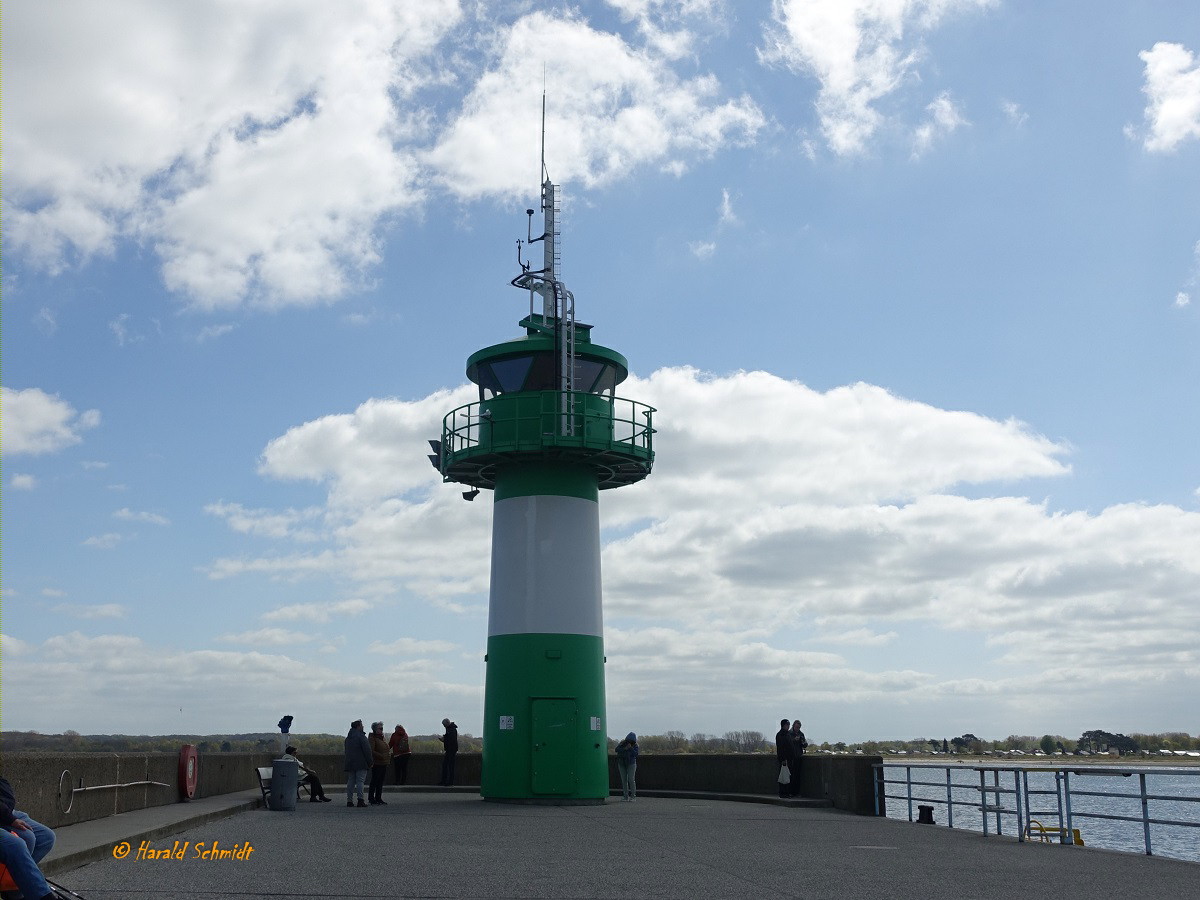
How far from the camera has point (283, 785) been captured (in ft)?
65.1

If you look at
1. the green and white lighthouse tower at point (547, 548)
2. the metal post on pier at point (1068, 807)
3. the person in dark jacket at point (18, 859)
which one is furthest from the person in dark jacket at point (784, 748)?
the person in dark jacket at point (18, 859)

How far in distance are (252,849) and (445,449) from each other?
11181 mm

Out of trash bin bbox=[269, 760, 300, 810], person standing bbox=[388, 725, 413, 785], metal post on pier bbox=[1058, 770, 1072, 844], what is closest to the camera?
metal post on pier bbox=[1058, 770, 1072, 844]

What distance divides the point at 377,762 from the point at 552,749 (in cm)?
325

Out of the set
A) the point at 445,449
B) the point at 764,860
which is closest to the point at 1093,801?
the point at 445,449

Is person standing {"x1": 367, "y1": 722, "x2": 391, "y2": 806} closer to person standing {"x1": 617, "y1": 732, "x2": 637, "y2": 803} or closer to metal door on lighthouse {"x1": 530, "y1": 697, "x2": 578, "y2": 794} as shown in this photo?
metal door on lighthouse {"x1": 530, "y1": 697, "x2": 578, "y2": 794}

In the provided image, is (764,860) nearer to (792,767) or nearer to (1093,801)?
(792,767)

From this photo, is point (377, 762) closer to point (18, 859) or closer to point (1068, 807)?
point (1068, 807)

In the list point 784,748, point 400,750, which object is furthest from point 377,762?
point 784,748

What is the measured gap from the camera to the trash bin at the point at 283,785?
19781 millimetres

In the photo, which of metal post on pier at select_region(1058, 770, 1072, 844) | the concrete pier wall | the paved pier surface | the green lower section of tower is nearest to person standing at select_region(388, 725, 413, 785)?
the concrete pier wall

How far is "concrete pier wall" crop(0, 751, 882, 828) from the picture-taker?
492 inches

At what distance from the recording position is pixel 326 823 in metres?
16.8

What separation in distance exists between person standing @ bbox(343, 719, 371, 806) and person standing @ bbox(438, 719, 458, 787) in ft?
16.5
